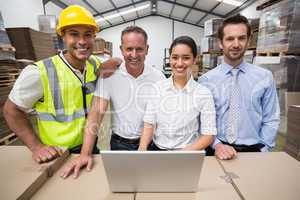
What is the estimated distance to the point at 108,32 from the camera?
49.8ft

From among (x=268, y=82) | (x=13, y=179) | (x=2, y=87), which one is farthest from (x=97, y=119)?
(x=2, y=87)

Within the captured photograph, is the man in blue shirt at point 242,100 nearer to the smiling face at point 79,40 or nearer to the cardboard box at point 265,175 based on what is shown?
the cardboard box at point 265,175

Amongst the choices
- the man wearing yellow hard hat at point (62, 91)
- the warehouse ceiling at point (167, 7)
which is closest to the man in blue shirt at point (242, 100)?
the man wearing yellow hard hat at point (62, 91)

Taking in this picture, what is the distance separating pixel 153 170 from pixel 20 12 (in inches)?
236

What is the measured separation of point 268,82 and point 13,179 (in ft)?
5.73

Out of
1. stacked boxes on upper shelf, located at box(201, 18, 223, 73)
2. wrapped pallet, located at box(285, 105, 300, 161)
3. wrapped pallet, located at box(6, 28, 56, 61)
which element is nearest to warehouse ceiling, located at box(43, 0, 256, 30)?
stacked boxes on upper shelf, located at box(201, 18, 223, 73)

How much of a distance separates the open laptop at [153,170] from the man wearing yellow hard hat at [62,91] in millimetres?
704

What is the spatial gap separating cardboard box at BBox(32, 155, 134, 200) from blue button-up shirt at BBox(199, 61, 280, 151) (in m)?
0.96

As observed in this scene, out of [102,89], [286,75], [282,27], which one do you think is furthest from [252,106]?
[282,27]

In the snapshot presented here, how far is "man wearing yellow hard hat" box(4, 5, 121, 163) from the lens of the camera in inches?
58.7

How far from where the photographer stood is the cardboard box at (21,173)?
3.20 feet

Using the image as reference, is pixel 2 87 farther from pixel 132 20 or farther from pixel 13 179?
pixel 132 20

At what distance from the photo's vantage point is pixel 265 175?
1150 mm

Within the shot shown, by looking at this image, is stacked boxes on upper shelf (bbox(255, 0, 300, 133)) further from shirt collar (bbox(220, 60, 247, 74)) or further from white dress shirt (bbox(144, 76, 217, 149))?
white dress shirt (bbox(144, 76, 217, 149))
